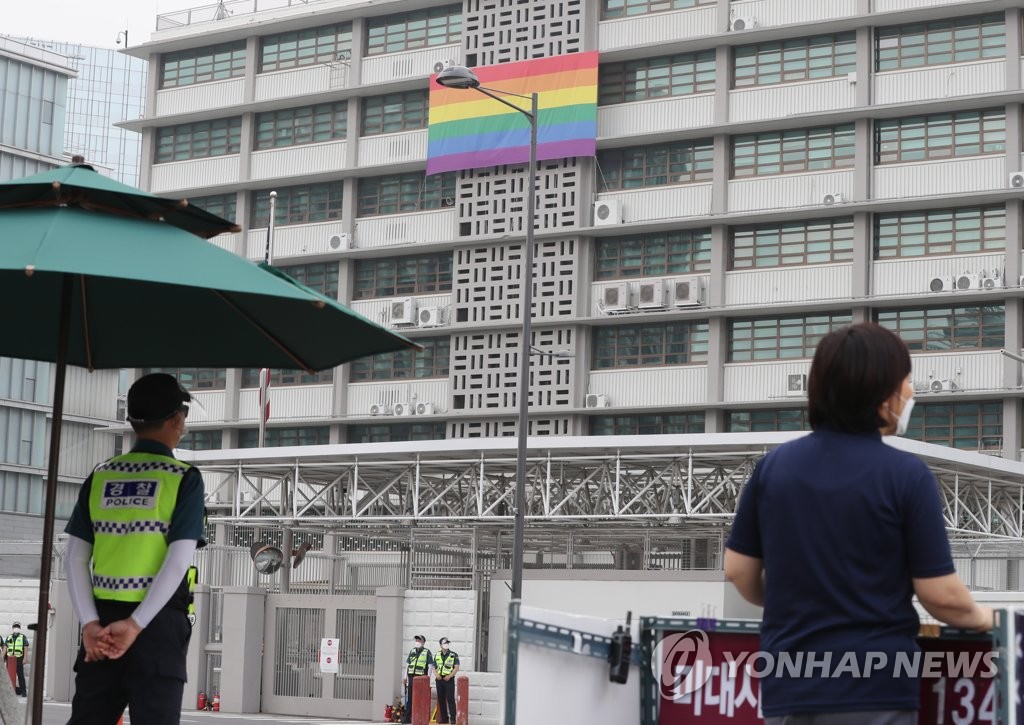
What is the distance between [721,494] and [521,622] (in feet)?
111

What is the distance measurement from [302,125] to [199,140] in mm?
4285

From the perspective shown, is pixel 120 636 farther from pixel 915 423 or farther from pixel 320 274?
pixel 320 274

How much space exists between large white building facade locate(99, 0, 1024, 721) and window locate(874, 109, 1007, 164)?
7cm

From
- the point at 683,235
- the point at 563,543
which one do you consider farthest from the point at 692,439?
the point at 683,235

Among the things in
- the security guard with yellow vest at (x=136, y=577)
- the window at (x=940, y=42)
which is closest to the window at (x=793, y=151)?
the window at (x=940, y=42)

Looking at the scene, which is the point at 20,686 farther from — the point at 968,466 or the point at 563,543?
the point at 968,466

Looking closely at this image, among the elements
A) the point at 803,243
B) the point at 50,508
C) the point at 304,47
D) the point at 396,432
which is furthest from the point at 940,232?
the point at 50,508

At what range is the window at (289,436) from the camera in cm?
5275

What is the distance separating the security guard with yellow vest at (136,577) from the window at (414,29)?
46.3m

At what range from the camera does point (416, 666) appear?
32656mm

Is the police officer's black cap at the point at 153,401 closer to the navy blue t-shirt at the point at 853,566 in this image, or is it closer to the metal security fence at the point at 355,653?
the navy blue t-shirt at the point at 853,566

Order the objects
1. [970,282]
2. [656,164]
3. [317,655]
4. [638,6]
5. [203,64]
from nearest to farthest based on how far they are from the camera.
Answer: [317,655] → [970,282] → [656,164] → [638,6] → [203,64]

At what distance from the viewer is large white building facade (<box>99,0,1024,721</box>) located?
1581 inches

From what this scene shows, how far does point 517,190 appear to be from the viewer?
49.0 m
